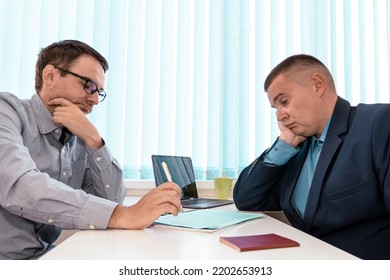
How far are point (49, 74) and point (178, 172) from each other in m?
0.73

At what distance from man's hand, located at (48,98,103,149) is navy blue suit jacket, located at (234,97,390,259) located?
0.76 m

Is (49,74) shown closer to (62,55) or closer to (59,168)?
(62,55)

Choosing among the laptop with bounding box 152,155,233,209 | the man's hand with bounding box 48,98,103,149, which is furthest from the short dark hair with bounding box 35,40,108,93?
the laptop with bounding box 152,155,233,209

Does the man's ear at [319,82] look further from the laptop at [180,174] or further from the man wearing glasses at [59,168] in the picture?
the man wearing glasses at [59,168]

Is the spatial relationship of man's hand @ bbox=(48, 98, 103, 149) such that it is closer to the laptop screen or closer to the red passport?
the laptop screen

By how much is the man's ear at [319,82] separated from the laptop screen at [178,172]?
72cm

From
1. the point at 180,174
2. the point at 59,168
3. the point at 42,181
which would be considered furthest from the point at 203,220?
the point at 180,174

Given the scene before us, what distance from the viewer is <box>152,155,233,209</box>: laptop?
145 centimetres

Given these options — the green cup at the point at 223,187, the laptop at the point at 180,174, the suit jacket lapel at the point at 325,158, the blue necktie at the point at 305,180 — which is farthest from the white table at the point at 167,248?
the green cup at the point at 223,187

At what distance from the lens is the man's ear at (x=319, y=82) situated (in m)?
1.22

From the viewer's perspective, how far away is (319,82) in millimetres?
1223

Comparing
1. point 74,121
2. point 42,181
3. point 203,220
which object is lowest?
point 203,220

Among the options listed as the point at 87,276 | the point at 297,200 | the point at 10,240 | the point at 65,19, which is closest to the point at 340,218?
the point at 297,200

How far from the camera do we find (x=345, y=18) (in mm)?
2021
